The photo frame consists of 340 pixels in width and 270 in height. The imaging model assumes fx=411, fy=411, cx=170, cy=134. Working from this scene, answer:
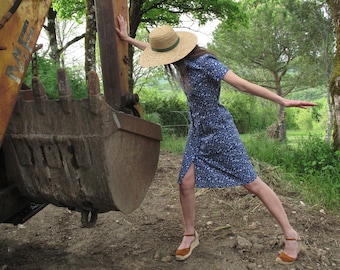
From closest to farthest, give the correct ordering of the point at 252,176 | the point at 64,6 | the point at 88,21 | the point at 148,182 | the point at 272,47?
the point at 148,182, the point at 252,176, the point at 88,21, the point at 64,6, the point at 272,47

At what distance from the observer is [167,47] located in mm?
2969

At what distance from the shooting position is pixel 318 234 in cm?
386

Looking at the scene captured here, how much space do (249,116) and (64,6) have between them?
584 inches

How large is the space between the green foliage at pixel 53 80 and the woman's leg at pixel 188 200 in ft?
13.7

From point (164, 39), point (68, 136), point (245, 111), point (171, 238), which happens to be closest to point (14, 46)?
point (68, 136)

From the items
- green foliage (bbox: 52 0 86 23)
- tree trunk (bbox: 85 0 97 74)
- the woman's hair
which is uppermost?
green foliage (bbox: 52 0 86 23)

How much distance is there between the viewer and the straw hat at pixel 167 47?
9.59 feet

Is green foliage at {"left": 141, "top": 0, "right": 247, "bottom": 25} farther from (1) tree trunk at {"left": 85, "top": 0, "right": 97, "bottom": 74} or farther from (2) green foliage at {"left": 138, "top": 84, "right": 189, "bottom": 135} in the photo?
(1) tree trunk at {"left": 85, "top": 0, "right": 97, "bottom": 74}

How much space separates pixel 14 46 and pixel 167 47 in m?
1.12

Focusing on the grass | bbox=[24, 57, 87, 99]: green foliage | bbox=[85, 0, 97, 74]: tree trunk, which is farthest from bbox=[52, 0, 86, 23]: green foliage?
the grass

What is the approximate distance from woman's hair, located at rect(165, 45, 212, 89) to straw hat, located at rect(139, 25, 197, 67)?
7 cm

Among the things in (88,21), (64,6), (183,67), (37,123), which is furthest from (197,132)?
(64,6)

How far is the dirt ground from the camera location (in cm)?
326

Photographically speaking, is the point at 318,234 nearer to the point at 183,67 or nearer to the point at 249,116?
the point at 183,67
